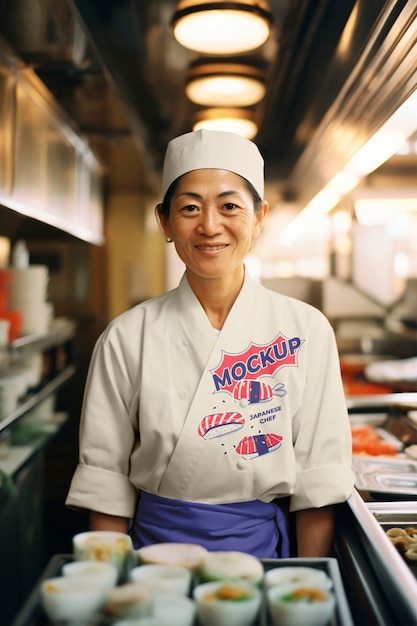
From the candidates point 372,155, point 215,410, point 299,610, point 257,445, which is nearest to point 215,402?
point 215,410

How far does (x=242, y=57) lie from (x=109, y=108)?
98cm

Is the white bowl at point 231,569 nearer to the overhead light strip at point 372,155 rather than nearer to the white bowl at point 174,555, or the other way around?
the white bowl at point 174,555

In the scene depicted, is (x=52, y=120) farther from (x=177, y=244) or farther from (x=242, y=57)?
(x=177, y=244)

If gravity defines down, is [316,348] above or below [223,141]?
below

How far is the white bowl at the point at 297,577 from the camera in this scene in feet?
3.62

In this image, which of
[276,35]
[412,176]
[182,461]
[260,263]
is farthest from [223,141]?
[260,263]

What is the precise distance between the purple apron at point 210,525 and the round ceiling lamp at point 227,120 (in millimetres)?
2800

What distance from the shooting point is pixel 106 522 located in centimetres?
176

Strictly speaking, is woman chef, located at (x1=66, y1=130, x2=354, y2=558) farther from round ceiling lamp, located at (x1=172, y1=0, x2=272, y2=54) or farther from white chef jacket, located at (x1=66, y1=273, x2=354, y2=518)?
round ceiling lamp, located at (x1=172, y1=0, x2=272, y2=54)

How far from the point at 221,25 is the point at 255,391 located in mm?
1386

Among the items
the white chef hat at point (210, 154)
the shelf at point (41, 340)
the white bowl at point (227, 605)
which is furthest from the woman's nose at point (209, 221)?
the shelf at point (41, 340)

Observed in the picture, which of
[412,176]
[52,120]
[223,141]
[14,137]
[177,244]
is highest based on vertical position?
[412,176]

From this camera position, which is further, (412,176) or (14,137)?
(412,176)

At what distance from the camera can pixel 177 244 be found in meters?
1.71
